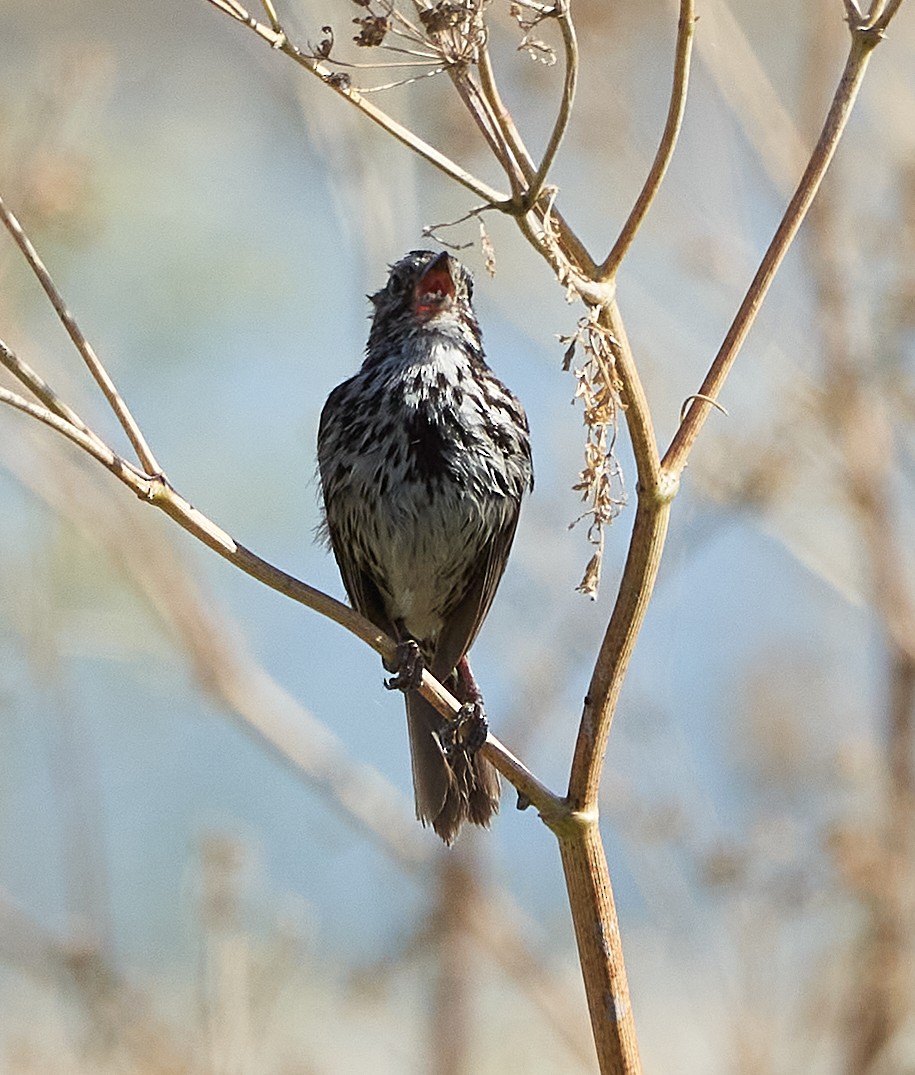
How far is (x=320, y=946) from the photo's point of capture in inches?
255

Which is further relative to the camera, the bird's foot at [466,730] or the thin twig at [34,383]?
the bird's foot at [466,730]

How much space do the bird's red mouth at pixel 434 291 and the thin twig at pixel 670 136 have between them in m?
2.09

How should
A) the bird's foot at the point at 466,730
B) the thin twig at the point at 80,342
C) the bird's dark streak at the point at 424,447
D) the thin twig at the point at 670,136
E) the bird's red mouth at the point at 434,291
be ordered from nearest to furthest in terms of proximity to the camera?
the thin twig at the point at 670,136 → the thin twig at the point at 80,342 → the bird's foot at the point at 466,730 → the bird's dark streak at the point at 424,447 → the bird's red mouth at the point at 434,291

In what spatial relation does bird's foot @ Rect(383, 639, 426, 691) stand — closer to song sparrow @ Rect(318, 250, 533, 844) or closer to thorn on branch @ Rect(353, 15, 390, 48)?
song sparrow @ Rect(318, 250, 533, 844)

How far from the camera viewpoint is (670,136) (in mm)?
2439

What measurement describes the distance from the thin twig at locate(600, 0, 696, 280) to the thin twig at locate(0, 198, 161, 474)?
77 cm

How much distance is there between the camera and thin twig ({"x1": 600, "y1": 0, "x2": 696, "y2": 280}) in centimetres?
239

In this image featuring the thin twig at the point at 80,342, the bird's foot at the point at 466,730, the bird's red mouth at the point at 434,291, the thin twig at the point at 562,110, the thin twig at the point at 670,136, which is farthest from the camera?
the bird's red mouth at the point at 434,291

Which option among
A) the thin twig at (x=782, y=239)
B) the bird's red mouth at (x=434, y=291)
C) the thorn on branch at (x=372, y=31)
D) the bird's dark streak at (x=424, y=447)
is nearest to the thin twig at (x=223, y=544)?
the thin twig at (x=782, y=239)

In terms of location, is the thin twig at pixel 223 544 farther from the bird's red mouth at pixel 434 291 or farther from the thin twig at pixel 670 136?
the bird's red mouth at pixel 434 291

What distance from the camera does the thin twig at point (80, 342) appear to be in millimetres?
2508

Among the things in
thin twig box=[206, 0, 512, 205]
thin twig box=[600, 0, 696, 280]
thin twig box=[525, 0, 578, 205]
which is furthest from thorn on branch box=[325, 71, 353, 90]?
thin twig box=[600, 0, 696, 280]

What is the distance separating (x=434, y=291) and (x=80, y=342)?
2127 millimetres

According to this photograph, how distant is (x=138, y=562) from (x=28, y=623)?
0.47 m
